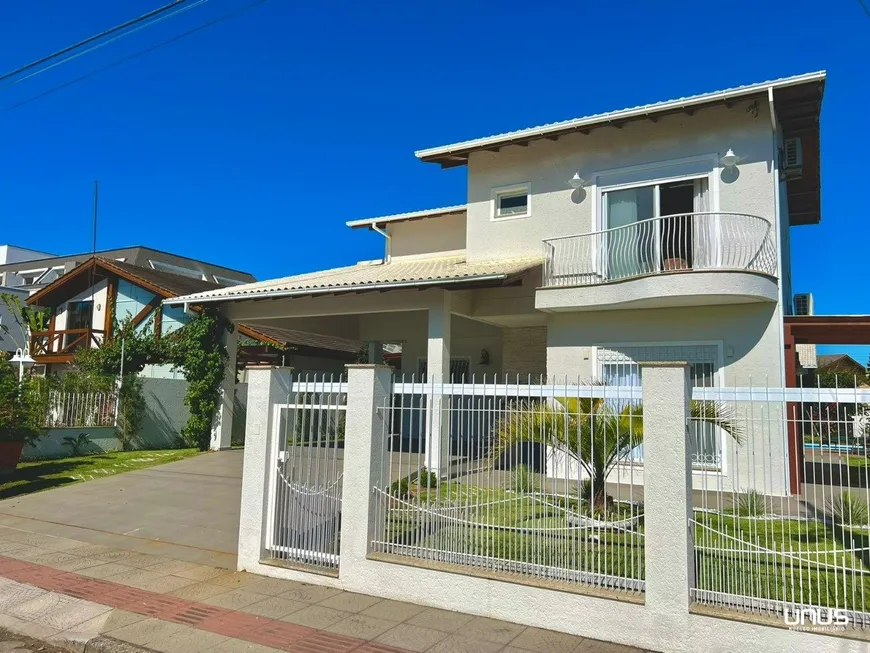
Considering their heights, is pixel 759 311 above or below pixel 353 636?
above

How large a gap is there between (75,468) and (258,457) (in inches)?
358

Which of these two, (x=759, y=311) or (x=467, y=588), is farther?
(x=759, y=311)

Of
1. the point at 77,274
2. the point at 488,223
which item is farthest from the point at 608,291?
the point at 77,274

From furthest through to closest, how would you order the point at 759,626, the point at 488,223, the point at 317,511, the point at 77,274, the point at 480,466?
1. the point at 77,274
2. the point at 488,223
3. the point at 317,511
4. the point at 480,466
5. the point at 759,626

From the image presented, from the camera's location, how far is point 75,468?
13641 millimetres

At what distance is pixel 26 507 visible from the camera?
10.5 meters

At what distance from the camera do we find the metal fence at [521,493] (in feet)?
17.3

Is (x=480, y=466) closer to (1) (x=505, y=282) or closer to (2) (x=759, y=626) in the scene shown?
(2) (x=759, y=626)

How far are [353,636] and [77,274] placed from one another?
73.3ft

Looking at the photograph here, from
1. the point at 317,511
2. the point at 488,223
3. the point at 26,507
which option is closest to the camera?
the point at 317,511

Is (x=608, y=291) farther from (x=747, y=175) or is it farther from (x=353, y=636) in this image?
(x=353, y=636)

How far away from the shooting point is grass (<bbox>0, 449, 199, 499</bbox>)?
39.2 ft

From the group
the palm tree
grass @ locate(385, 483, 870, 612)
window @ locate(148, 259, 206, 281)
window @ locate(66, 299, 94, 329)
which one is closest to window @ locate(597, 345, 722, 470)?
the palm tree

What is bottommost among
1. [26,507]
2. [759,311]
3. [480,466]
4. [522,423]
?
[26,507]
